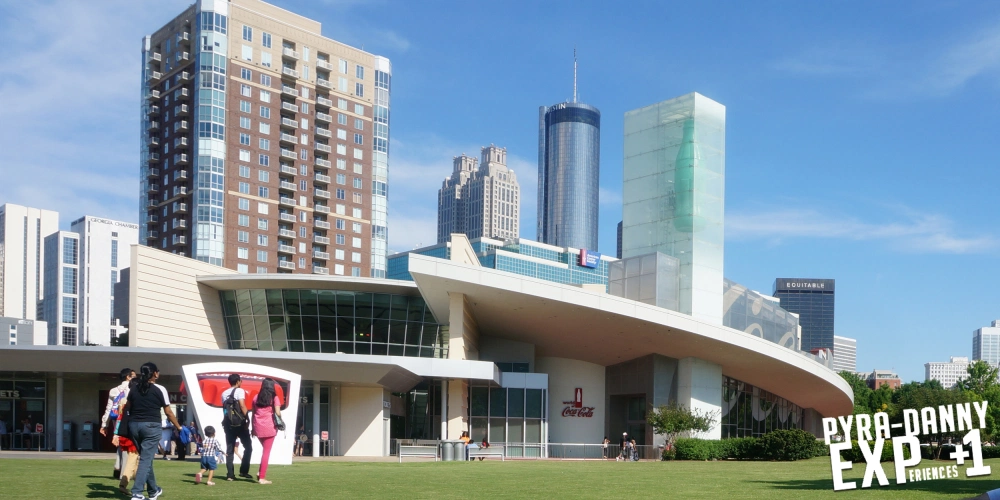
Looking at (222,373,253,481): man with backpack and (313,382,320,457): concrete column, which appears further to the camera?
(313,382,320,457): concrete column

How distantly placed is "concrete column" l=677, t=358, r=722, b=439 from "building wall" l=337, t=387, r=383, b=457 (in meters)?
16.1

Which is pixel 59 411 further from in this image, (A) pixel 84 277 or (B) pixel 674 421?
(A) pixel 84 277

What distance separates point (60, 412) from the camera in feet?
136

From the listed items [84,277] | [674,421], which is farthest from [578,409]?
[84,277]

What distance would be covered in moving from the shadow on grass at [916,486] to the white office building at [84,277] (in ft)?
578

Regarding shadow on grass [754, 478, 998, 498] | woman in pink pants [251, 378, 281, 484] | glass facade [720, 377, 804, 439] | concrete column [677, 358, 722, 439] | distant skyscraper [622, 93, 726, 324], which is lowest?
glass facade [720, 377, 804, 439]

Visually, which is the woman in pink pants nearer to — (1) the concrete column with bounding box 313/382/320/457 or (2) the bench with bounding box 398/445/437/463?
(2) the bench with bounding box 398/445/437/463

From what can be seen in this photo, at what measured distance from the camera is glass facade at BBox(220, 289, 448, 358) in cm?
4966

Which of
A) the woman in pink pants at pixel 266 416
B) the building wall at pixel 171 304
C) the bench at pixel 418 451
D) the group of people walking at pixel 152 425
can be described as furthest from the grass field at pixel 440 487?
the building wall at pixel 171 304

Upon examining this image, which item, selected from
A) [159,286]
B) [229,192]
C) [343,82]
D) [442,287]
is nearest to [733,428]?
[442,287]

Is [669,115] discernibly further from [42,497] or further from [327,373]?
[42,497]

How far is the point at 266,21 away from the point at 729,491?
99.5m

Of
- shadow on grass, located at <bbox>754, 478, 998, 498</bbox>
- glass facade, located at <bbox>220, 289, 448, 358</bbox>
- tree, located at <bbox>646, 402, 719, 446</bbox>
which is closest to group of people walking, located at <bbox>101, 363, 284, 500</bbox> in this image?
shadow on grass, located at <bbox>754, 478, 998, 498</bbox>

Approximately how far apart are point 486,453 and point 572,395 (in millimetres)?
14551
